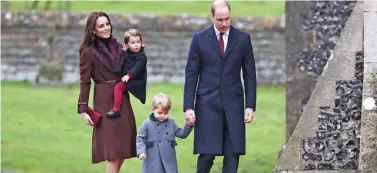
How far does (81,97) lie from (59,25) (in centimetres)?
1652

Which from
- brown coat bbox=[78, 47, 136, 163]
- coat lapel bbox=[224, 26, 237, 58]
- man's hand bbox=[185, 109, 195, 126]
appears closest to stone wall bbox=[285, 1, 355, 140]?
brown coat bbox=[78, 47, 136, 163]

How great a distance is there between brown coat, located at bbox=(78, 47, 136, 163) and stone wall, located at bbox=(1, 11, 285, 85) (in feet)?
49.7

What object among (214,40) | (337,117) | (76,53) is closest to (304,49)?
(214,40)

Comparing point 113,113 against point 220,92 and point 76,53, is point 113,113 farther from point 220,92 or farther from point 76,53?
point 76,53

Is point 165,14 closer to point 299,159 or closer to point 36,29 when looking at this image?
point 36,29

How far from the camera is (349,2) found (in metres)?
18.0

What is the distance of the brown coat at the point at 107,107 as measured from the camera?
1364cm

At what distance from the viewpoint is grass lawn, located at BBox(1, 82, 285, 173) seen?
18.6 meters

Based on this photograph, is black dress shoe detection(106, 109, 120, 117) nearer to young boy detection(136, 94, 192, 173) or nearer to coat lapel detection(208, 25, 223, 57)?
young boy detection(136, 94, 192, 173)

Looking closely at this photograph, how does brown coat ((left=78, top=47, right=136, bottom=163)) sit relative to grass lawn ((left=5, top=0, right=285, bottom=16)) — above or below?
below

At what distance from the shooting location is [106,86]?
13.7 m

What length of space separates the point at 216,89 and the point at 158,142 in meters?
0.67

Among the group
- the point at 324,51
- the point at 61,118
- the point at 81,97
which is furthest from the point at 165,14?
the point at 81,97

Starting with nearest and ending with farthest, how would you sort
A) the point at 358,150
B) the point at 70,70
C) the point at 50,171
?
the point at 358,150 → the point at 50,171 → the point at 70,70
